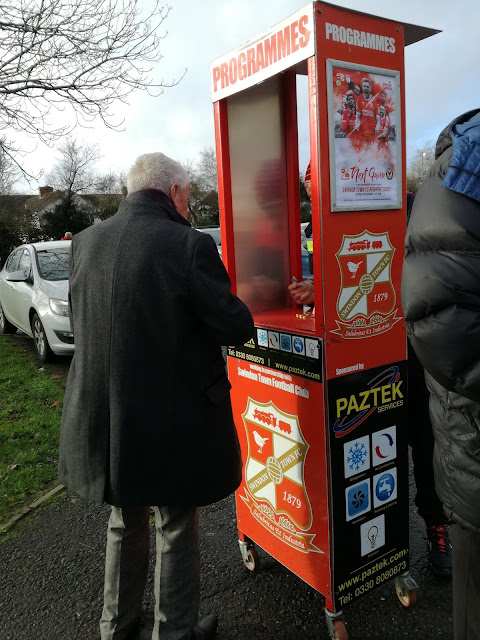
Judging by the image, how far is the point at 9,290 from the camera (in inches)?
343

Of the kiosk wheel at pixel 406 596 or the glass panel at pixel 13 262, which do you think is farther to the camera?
the glass panel at pixel 13 262

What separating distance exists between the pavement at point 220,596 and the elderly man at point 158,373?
48 centimetres

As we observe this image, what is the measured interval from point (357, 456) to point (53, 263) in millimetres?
6490

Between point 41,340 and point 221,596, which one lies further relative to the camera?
point 41,340

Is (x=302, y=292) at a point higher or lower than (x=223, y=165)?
lower

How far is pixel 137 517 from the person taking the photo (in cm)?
229

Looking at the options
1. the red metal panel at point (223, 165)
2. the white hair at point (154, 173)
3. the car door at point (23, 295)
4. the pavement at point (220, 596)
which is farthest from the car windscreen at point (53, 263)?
the white hair at point (154, 173)

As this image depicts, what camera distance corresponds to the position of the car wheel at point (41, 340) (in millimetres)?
7238

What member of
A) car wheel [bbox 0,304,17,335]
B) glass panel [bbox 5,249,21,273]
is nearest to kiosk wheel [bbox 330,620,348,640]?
glass panel [bbox 5,249,21,273]

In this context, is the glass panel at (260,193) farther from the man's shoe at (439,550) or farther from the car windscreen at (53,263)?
the car windscreen at (53,263)

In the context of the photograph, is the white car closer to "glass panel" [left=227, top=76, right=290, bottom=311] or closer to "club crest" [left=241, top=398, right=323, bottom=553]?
Answer: "glass panel" [left=227, top=76, right=290, bottom=311]

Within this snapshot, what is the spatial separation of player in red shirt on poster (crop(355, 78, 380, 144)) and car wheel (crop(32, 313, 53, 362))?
19.2ft

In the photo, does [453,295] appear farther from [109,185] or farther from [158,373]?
[109,185]

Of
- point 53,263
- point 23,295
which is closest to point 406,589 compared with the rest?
point 53,263
